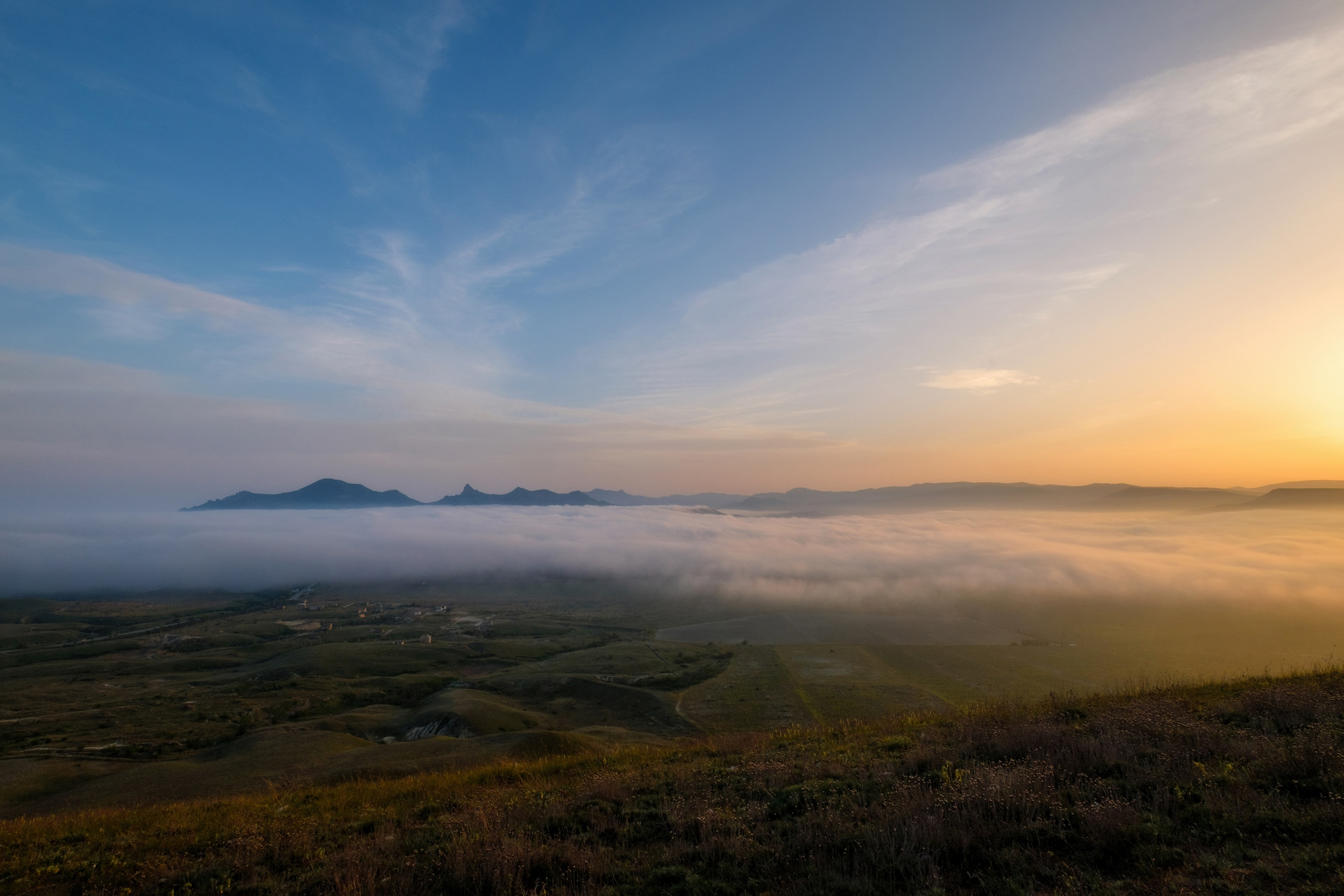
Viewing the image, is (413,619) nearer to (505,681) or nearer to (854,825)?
(505,681)

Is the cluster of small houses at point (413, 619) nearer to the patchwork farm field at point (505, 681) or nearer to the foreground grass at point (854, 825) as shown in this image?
the patchwork farm field at point (505, 681)

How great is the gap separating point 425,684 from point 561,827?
84224 mm

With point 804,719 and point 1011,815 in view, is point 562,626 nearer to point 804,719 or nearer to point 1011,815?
point 804,719

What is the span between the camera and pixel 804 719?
52031mm

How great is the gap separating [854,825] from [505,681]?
248 ft

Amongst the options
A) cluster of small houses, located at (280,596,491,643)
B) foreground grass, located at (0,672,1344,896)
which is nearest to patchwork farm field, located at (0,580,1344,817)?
cluster of small houses, located at (280,596,491,643)

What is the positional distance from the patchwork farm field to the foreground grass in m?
7.67

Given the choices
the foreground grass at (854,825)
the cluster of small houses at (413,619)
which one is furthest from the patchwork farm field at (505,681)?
the foreground grass at (854,825)

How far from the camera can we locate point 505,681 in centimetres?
7406

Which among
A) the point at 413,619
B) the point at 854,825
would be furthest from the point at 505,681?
the point at 413,619

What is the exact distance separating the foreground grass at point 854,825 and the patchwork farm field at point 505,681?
25.2 feet

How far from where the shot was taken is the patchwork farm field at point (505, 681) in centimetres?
3064

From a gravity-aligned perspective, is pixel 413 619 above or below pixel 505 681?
below

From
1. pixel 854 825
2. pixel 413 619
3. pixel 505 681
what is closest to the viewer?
pixel 854 825
